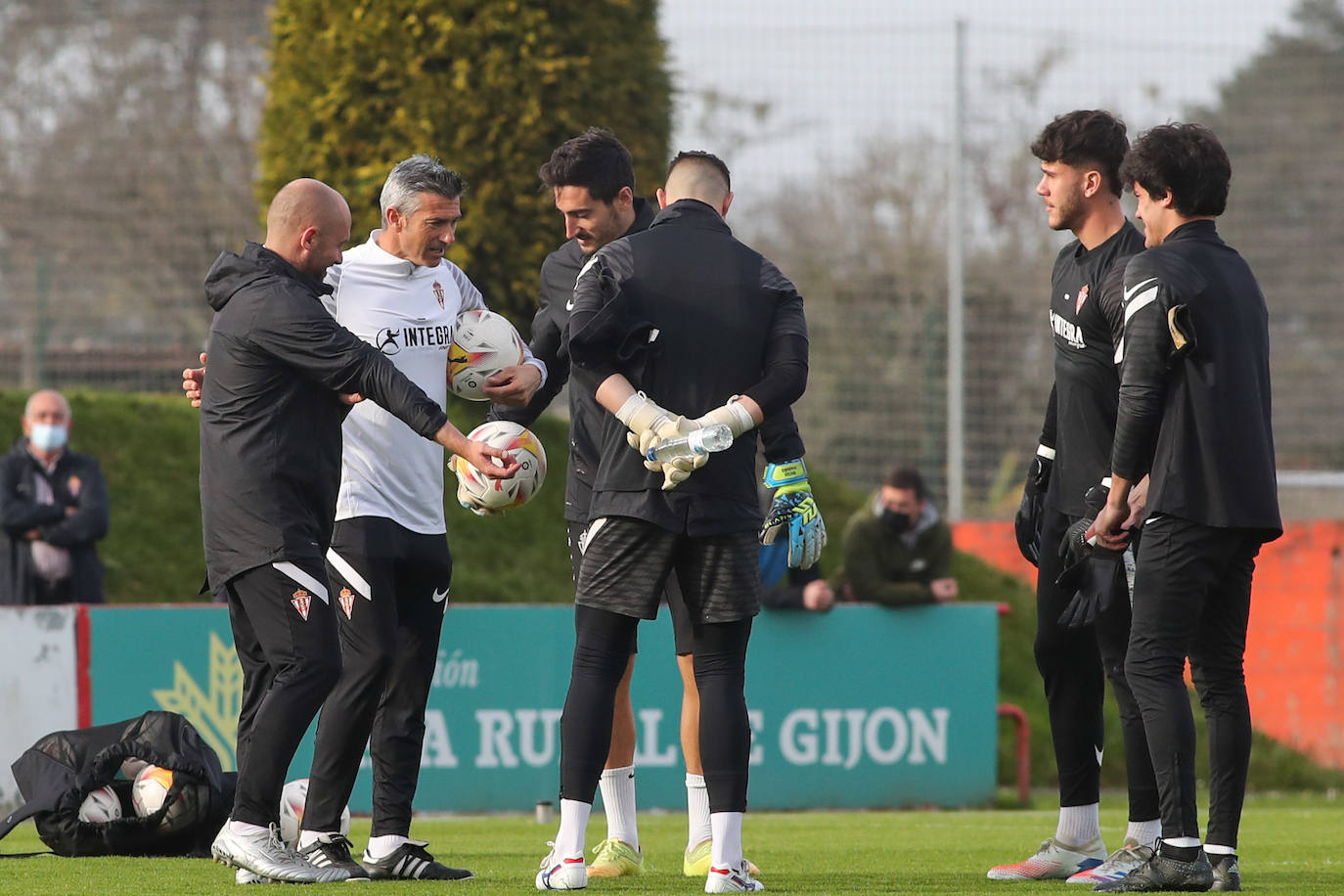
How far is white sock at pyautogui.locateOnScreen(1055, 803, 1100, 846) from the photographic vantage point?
256 inches

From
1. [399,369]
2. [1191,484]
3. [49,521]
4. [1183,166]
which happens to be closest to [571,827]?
[399,369]

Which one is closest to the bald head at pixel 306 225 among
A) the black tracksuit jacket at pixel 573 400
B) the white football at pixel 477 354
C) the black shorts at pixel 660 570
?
the white football at pixel 477 354

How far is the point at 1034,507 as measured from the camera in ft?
22.2

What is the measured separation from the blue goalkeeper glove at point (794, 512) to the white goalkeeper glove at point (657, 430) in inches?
21.5

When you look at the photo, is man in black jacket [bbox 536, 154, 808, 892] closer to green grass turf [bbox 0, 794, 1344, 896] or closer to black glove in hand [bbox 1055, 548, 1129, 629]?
green grass turf [bbox 0, 794, 1344, 896]

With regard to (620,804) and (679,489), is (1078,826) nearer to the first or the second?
(620,804)

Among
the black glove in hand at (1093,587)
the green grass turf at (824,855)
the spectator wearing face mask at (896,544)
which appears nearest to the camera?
the green grass turf at (824,855)

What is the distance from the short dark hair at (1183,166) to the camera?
18.9 ft

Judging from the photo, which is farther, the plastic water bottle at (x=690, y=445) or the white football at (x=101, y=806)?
the white football at (x=101, y=806)

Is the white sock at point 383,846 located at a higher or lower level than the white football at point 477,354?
lower

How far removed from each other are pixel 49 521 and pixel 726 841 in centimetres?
728

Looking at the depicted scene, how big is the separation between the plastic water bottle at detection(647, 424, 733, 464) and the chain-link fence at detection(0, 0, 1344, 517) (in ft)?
→ 30.6

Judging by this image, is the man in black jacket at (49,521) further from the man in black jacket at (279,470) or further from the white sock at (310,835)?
the man in black jacket at (279,470)

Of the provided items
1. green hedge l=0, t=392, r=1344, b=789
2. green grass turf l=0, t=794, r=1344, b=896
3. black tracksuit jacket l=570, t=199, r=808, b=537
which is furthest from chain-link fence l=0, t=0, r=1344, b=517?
black tracksuit jacket l=570, t=199, r=808, b=537
